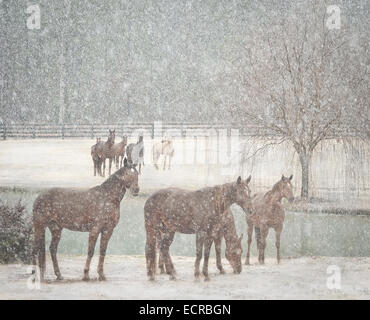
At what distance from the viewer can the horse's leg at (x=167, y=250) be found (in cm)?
813

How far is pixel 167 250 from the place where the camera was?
817cm

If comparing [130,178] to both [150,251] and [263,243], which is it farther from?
[263,243]

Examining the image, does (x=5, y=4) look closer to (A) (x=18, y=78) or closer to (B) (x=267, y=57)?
(A) (x=18, y=78)

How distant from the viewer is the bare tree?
886cm

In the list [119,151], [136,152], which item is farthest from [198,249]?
[119,151]

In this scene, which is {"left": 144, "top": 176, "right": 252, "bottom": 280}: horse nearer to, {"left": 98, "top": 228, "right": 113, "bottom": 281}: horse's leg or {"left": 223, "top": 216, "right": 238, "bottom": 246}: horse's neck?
{"left": 223, "top": 216, "right": 238, "bottom": 246}: horse's neck

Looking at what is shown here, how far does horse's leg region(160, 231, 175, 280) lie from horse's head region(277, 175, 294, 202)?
146 centimetres

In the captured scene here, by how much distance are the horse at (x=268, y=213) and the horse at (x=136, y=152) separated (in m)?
1.55

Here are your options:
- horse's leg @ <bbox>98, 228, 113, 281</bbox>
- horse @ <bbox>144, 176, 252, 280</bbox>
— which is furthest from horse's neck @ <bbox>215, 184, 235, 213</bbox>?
horse's leg @ <bbox>98, 228, 113, 281</bbox>

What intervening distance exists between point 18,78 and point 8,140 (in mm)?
822

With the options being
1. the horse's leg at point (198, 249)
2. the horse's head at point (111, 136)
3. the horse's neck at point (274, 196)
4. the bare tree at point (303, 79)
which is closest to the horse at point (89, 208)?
the horse's head at point (111, 136)

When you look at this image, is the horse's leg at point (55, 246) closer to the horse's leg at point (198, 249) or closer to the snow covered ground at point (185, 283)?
the snow covered ground at point (185, 283)

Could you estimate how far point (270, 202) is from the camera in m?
8.39

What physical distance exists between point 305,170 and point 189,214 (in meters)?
1.78
